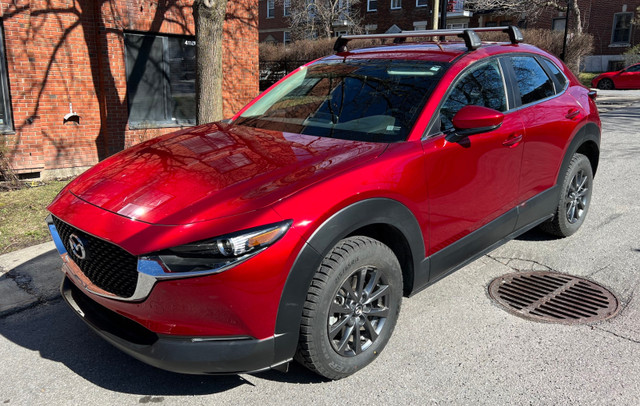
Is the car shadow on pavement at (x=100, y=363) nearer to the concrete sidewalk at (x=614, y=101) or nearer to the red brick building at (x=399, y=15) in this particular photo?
the concrete sidewalk at (x=614, y=101)

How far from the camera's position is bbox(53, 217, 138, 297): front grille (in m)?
2.55

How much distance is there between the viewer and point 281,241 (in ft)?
8.08

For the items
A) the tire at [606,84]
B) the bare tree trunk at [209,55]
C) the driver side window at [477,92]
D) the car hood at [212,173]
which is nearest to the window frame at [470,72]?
the driver side window at [477,92]

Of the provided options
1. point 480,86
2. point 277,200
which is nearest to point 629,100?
point 480,86

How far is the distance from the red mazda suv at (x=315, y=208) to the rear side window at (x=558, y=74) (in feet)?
1.06

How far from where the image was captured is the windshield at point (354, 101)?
11.1 ft

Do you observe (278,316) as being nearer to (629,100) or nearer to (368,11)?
(629,100)

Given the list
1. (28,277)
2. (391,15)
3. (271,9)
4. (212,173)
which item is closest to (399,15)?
(391,15)

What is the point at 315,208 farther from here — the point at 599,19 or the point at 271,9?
the point at 271,9

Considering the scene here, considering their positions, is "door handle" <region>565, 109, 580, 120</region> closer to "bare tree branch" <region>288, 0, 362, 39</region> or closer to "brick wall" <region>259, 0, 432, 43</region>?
"bare tree branch" <region>288, 0, 362, 39</region>

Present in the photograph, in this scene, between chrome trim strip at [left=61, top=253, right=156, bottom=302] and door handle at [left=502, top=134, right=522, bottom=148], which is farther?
door handle at [left=502, top=134, right=522, bottom=148]

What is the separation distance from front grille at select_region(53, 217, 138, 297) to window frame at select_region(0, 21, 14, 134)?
6.34m

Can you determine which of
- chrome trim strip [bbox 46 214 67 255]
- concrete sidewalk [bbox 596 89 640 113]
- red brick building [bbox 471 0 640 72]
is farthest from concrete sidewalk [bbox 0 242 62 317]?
red brick building [bbox 471 0 640 72]

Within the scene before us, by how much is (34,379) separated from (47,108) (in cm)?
655
